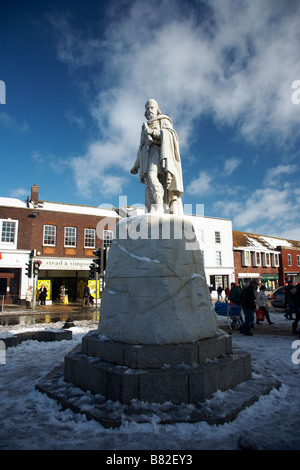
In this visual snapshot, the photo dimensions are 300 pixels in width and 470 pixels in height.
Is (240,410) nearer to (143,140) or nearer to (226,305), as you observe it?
(143,140)

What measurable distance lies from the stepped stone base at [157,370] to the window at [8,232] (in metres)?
22.2

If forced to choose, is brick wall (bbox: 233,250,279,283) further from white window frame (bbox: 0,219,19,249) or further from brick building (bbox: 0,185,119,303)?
white window frame (bbox: 0,219,19,249)

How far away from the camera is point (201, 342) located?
3760mm

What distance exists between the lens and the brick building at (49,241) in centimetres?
2333

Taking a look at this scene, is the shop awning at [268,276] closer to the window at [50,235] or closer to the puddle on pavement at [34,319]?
the window at [50,235]

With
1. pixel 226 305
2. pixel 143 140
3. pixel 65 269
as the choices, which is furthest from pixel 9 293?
pixel 143 140

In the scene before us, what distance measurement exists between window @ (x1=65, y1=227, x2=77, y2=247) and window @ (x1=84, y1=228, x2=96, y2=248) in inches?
39.0

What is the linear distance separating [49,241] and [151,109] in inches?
859

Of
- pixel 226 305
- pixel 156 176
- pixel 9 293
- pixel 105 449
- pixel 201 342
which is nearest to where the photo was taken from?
pixel 105 449

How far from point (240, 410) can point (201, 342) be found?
0.87 meters

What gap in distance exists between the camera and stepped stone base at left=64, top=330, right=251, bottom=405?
319 centimetres

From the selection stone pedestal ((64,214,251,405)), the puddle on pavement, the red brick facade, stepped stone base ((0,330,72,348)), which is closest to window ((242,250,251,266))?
the red brick facade

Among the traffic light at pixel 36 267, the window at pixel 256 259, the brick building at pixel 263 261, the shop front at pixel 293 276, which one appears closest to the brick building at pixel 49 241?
the traffic light at pixel 36 267

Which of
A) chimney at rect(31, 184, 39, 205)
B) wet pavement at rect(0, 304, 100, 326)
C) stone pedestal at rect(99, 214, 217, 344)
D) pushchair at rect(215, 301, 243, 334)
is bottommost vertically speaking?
wet pavement at rect(0, 304, 100, 326)
